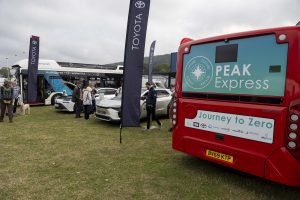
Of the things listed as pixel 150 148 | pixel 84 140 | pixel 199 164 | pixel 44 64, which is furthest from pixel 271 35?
pixel 44 64

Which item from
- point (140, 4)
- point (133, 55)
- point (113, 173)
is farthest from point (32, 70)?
point (113, 173)

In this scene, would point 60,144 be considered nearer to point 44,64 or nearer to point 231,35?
point 231,35

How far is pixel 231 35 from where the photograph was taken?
171 inches

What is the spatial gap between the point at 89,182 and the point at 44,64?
638 inches

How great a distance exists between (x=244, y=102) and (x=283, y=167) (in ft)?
3.58

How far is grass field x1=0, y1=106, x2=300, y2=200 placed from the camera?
13.7 feet

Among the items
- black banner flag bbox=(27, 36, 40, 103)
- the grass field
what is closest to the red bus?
the grass field

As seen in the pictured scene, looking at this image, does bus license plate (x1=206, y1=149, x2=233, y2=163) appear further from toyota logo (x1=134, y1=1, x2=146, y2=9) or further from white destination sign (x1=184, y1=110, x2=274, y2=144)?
toyota logo (x1=134, y1=1, x2=146, y2=9)

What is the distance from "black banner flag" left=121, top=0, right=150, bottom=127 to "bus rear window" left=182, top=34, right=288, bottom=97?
2.54 metres

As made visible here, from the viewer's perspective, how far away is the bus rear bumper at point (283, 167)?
11.6 ft

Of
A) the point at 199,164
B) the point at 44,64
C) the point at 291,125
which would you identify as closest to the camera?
the point at 291,125

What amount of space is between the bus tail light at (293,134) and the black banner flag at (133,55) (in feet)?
15.3

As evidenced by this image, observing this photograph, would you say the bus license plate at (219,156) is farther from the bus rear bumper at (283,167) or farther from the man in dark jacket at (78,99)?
the man in dark jacket at (78,99)

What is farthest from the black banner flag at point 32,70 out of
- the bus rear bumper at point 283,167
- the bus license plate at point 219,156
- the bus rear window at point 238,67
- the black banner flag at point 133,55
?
the bus rear bumper at point 283,167
